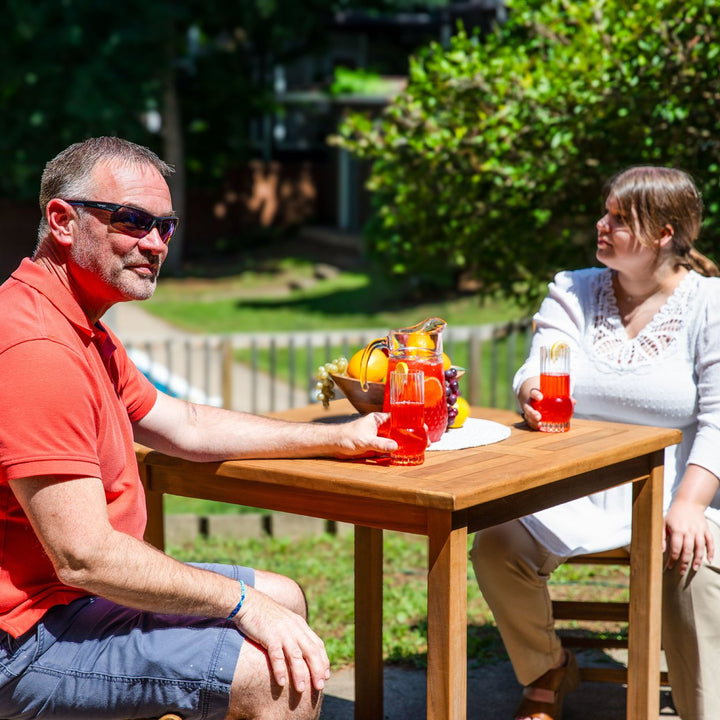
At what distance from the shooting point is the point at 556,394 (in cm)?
310

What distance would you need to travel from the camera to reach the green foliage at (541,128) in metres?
5.21

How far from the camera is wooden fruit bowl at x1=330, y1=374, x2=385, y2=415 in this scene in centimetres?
306

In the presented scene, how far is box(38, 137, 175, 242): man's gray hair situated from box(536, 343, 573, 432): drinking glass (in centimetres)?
126

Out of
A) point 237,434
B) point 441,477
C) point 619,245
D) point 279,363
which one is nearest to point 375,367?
point 237,434

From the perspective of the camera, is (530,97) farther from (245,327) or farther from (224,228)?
(224,228)

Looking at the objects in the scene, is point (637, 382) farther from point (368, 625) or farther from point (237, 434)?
point (237, 434)

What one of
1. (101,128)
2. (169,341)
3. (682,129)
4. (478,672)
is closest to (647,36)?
(682,129)

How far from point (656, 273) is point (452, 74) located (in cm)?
265

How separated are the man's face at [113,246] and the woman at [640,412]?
1.22 meters

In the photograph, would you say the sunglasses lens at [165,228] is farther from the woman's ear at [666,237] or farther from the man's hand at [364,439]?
the woman's ear at [666,237]

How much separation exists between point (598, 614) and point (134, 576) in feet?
6.51

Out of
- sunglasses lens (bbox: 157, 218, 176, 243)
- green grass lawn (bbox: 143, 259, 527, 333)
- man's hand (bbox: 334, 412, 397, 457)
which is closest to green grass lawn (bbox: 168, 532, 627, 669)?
man's hand (bbox: 334, 412, 397, 457)

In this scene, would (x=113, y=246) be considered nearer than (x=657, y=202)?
Yes

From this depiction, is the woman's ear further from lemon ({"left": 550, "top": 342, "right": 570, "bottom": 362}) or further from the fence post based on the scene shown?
the fence post
